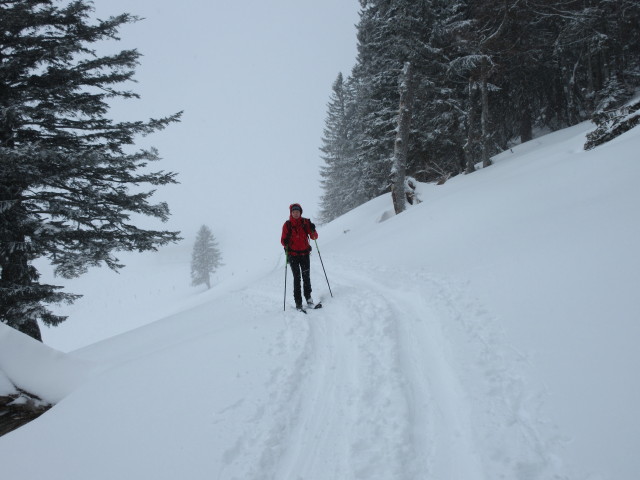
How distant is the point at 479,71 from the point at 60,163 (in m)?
17.9

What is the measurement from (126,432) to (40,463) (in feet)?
2.28

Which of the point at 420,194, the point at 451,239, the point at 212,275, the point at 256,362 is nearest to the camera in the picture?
the point at 256,362

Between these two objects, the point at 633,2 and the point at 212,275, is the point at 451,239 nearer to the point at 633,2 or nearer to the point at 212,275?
the point at 633,2

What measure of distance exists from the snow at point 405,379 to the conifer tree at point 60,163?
2.91 meters

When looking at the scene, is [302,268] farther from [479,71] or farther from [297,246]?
[479,71]

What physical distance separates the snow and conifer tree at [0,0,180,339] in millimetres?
2914

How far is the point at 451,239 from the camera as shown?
847 cm

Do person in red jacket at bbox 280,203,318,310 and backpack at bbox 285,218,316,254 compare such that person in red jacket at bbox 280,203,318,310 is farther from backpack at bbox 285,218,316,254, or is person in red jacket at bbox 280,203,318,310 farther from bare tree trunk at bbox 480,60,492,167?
bare tree trunk at bbox 480,60,492,167

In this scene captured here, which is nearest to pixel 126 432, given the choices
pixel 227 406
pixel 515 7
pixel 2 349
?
pixel 227 406

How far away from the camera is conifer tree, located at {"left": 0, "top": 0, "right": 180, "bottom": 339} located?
7.25 metres

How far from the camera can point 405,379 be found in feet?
12.6

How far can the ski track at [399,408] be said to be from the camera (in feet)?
8.81

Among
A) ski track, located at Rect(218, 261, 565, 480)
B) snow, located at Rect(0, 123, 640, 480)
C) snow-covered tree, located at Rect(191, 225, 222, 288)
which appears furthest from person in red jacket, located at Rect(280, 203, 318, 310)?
snow-covered tree, located at Rect(191, 225, 222, 288)

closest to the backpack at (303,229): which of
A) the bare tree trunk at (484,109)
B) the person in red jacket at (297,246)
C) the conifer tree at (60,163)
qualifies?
the person in red jacket at (297,246)
